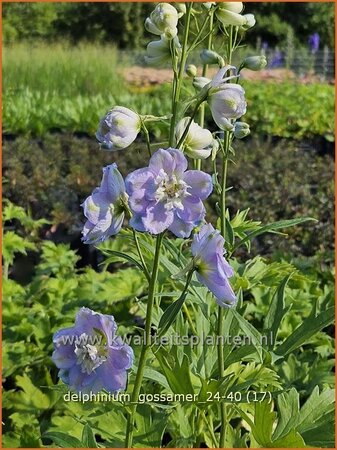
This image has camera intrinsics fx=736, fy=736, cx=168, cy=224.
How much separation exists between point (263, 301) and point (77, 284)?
75cm

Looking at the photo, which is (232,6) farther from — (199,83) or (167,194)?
(167,194)

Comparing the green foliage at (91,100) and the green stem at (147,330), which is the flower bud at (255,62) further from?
the green foliage at (91,100)

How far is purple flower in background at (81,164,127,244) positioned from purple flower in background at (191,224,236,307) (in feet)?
0.53

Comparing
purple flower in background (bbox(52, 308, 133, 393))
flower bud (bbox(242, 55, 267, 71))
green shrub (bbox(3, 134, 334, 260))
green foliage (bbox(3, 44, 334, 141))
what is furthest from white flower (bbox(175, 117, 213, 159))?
green foliage (bbox(3, 44, 334, 141))

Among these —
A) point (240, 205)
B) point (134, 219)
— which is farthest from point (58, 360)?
point (240, 205)

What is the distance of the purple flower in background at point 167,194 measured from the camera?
1.31m

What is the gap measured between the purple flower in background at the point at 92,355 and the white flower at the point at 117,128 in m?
0.32

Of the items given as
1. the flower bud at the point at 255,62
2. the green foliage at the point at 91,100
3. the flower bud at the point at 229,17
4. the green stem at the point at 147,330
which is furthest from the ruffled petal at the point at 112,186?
the green foliage at the point at 91,100

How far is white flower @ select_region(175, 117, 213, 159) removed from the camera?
1379mm

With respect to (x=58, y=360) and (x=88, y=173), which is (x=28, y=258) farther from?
(x=58, y=360)

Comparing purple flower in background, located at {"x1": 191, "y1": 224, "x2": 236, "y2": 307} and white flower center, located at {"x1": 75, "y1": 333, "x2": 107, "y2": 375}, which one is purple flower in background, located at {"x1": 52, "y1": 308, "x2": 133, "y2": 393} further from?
purple flower in background, located at {"x1": 191, "y1": 224, "x2": 236, "y2": 307}

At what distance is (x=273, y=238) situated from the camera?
12.4 feet

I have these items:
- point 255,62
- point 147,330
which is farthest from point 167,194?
point 255,62

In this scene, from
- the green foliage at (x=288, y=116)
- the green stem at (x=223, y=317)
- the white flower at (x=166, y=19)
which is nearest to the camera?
the white flower at (x=166, y=19)
